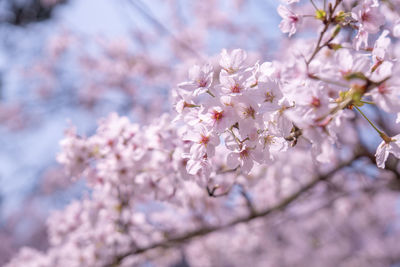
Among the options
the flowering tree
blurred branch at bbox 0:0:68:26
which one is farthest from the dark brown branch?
blurred branch at bbox 0:0:68:26

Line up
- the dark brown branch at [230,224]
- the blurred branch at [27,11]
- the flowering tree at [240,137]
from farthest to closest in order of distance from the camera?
the blurred branch at [27,11]
the dark brown branch at [230,224]
the flowering tree at [240,137]

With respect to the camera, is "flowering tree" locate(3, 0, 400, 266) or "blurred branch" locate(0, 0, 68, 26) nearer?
"flowering tree" locate(3, 0, 400, 266)

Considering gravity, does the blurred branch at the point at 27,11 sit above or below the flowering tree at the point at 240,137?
below

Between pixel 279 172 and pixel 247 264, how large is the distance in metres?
5.74

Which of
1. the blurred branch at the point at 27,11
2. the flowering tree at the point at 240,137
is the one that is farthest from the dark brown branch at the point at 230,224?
the blurred branch at the point at 27,11

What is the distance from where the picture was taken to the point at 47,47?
9625 mm

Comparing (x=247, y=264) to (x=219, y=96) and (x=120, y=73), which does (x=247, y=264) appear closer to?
(x=120, y=73)

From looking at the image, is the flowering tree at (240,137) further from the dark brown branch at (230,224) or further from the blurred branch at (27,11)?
the blurred branch at (27,11)

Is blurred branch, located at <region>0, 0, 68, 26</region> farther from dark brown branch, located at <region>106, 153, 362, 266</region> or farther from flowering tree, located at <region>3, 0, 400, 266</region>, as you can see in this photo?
dark brown branch, located at <region>106, 153, 362, 266</region>

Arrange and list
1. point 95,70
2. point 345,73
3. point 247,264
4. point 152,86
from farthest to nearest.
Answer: point 95,70 < point 152,86 < point 247,264 < point 345,73

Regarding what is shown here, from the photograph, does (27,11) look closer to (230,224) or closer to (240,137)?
(230,224)

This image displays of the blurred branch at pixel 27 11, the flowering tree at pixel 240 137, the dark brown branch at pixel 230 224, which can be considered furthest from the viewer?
the blurred branch at pixel 27 11

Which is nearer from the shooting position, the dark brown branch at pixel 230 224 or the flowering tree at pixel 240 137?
the flowering tree at pixel 240 137

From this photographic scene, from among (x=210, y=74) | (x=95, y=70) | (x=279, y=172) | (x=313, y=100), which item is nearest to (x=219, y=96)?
(x=210, y=74)
